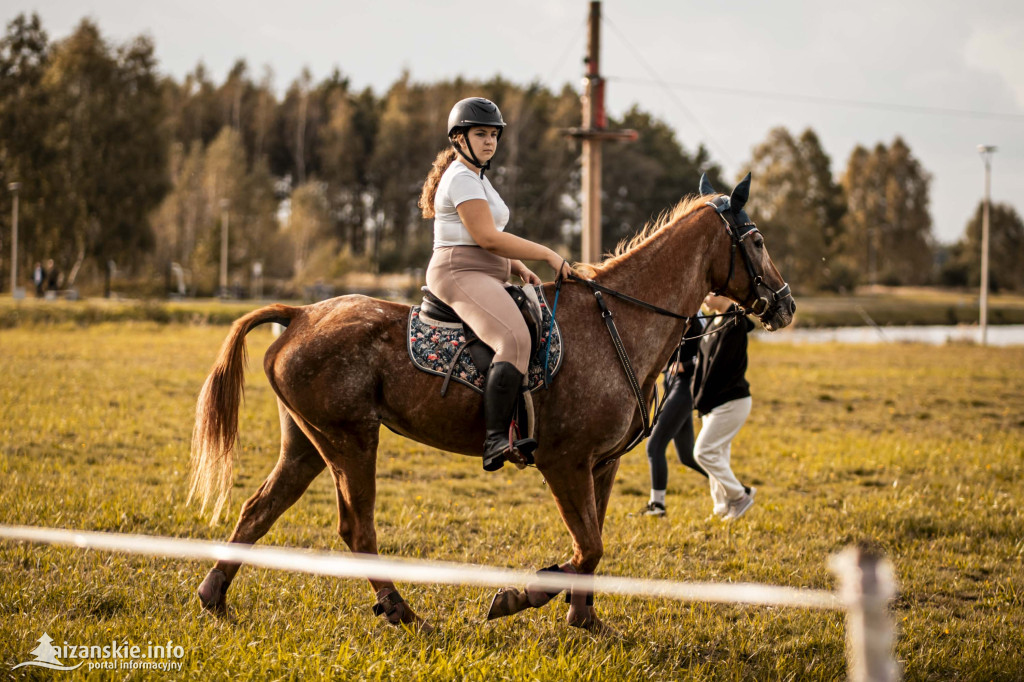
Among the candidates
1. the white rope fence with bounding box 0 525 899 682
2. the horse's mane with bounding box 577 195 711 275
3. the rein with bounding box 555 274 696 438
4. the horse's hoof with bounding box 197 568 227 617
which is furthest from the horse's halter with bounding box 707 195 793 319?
the horse's hoof with bounding box 197 568 227 617

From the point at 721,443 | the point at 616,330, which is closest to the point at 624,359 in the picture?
the point at 616,330

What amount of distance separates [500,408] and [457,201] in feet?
4.00

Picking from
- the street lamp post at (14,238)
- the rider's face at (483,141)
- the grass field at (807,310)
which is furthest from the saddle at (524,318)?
the street lamp post at (14,238)

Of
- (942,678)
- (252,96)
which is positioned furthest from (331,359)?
(252,96)

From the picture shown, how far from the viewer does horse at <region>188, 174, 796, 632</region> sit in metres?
4.81

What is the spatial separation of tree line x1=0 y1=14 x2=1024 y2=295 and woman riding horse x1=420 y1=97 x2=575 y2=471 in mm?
29927

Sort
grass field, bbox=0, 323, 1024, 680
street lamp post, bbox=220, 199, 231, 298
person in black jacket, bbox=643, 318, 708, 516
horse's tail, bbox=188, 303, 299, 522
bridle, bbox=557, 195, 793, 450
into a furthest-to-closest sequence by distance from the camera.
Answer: street lamp post, bbox=220, 199, 231, 298 < person in black jacket, bbox=643, 318, 708, 516 < horse's tail, bbox=188, 303, 299, 522 < bridle, bbox=557, 195, 793, 450 < grass field, bbox=0, 323, 1024, 680

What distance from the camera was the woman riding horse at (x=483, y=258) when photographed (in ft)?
15.1

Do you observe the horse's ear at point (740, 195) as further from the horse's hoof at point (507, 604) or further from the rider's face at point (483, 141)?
the horse's hoof at point (507, 604)

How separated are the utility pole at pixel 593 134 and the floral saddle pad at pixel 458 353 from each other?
12182 millimetres

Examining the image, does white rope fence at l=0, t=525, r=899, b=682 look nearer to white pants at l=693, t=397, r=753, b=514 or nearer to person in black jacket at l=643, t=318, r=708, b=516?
white pants at l=693, t=397, r=753, b=514

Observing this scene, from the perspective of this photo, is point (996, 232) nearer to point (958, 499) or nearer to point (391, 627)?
point (958, 499)

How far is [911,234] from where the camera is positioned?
8562 cm

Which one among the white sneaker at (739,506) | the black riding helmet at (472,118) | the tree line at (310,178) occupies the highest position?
the tree line at (310,178)
